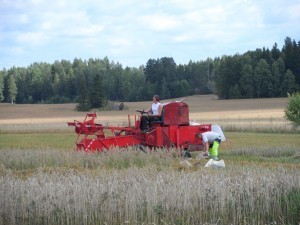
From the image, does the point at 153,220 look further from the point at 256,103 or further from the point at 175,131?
the point at 256,103

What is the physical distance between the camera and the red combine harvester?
17.8 meters

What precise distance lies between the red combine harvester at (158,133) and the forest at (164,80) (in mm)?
67006

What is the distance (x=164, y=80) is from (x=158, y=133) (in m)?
95.4

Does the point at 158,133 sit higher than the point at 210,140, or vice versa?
the point at 158,133

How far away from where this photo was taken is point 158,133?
709 inches

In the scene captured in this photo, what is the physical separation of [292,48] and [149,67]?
3842 centimetres

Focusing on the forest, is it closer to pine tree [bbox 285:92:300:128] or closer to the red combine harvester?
pine tree [bbox 285:92:300:128]

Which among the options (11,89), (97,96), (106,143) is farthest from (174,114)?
(11,89)

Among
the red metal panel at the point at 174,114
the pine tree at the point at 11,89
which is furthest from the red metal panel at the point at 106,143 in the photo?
the pine tree at the point at 11,89

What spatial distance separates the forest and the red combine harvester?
67006mm

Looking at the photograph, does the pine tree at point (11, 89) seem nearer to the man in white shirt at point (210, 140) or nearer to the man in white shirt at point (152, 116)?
the man in white shirt at point (152, 116)

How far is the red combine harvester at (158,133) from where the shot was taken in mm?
17781

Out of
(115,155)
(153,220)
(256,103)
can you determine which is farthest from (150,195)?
(256,103)

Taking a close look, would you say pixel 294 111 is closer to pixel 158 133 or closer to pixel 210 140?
pixel 210 140
